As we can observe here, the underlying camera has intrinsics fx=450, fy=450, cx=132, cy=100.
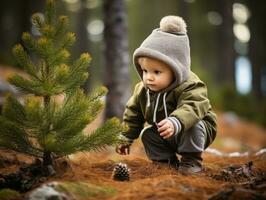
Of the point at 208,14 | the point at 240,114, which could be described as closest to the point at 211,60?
the point at 208,14

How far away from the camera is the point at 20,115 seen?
3770mm

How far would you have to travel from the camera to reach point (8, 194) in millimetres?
3572

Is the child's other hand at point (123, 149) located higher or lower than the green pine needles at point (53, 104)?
lower

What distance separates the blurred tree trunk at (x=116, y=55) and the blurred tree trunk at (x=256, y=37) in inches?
706

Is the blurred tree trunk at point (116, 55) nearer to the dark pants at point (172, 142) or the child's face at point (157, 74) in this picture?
the dark pants at point (172, 142)

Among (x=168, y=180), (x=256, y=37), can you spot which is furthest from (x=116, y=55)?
(x=256, y=37)

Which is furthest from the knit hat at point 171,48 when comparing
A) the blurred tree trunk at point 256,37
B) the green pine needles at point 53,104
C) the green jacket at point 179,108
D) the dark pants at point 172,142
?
the blurred tree trunk at point 256,37

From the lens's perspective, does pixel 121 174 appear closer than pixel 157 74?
Yes

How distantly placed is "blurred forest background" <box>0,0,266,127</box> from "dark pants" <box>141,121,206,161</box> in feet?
9.15

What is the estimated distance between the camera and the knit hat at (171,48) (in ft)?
13.5

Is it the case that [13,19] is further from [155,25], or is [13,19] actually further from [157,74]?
[157,74]

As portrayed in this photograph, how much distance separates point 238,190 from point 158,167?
122 cm

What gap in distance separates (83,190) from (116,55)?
4062mm

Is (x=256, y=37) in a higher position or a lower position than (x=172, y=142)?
lower
